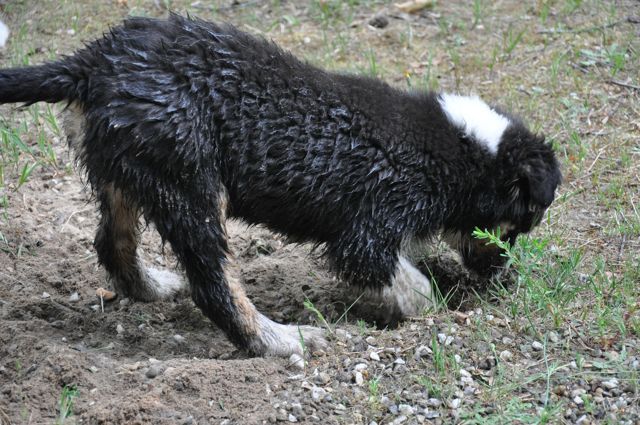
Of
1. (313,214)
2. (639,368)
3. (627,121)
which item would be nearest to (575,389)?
(639,368)

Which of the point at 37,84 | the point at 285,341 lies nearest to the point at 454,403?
the point at 285,341

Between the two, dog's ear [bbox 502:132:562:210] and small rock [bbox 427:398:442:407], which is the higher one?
dog's ear [bbox 502:132:562:210]

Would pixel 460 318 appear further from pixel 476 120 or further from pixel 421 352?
pixel 476 120

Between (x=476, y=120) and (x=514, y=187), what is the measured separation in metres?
0.44

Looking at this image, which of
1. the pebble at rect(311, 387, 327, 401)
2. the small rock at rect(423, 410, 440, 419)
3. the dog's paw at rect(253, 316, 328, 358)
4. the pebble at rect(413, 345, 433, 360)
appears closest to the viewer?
the small rock at rect(423, 410, 440, 419)

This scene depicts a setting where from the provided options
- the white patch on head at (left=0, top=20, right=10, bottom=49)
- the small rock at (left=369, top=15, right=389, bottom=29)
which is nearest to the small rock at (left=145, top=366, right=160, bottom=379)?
the white patch on head at (left=0, top=20, right=10, bottom=49)

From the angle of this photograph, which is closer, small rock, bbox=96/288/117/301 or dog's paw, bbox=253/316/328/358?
dog's paw, bbox=253/316/328/358

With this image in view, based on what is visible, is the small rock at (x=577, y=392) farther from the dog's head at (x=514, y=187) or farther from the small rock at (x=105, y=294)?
the small rock at (x=105, y=294)

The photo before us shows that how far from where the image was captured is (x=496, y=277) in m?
5.06

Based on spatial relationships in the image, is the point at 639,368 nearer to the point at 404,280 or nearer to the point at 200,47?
the point at 404,280

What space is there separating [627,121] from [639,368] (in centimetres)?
312

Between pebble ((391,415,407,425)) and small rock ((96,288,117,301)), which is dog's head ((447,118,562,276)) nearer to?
pebble ((391,415,407,425))

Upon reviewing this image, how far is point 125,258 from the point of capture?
16.4 feet

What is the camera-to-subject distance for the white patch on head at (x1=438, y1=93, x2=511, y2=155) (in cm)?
489
